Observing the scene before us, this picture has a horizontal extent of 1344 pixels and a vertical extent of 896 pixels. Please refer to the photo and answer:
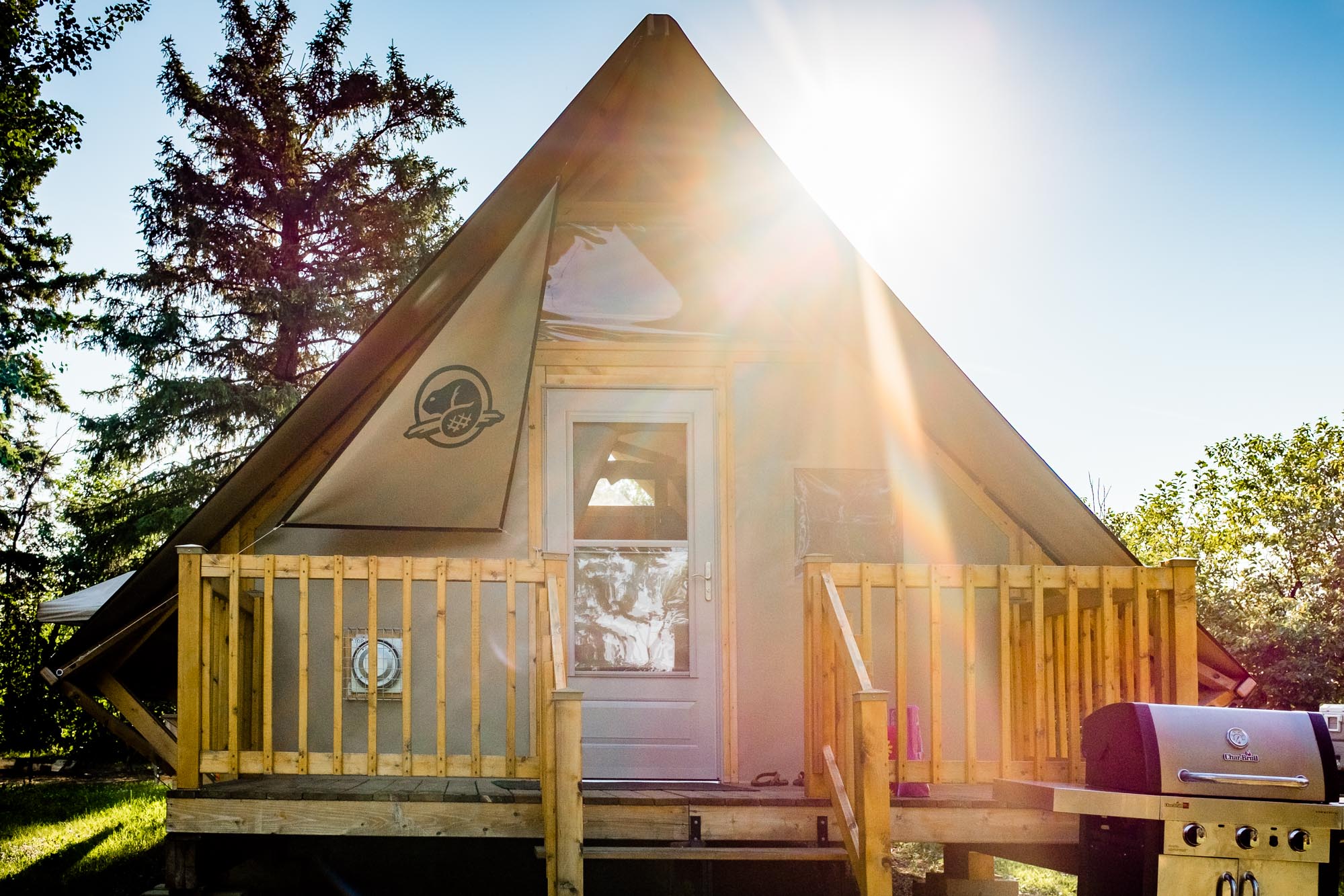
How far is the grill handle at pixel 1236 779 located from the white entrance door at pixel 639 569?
2.64 metres

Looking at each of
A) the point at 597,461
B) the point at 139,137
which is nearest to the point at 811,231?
the point at 597,461

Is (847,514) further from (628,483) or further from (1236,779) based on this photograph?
(1236,779)

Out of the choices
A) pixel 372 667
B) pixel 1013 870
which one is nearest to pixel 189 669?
pixel 372 667

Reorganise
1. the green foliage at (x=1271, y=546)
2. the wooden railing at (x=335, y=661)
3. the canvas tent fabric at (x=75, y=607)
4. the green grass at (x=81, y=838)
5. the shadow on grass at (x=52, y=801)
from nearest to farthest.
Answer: the wooden railing at (x=335, y=661) < the green grass at (x=81, y=838) < the canvas tent fabric at (x=75, y=607) < the shadow on grass at (x=52, y=801) < the green foliage at (x=1271, y=546)

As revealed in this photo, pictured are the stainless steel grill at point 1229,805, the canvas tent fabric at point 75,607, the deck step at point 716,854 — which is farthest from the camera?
the canvas tent fabric at point 75,607

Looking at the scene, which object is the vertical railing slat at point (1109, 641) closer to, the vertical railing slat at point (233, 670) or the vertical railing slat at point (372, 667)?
the vertical railing slat at point (372, 667)

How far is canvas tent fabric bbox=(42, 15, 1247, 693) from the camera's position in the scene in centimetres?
513

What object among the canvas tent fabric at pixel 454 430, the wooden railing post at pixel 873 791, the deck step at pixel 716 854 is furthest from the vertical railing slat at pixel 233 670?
the wooden railing post at pixel 873 791

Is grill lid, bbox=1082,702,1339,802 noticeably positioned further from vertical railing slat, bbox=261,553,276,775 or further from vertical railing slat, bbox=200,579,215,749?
vertical railing slat, bbox=200,579,215,749

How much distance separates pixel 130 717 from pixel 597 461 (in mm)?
2710

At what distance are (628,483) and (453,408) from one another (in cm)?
117

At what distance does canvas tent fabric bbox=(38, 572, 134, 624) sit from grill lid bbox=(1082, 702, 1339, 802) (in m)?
7.76

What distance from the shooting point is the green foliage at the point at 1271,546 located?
36.9ft

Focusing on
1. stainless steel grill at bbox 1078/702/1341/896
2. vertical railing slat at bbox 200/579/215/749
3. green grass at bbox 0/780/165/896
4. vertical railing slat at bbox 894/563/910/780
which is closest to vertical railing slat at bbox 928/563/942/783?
vertical railing slat at bbox 894/563/910/780
